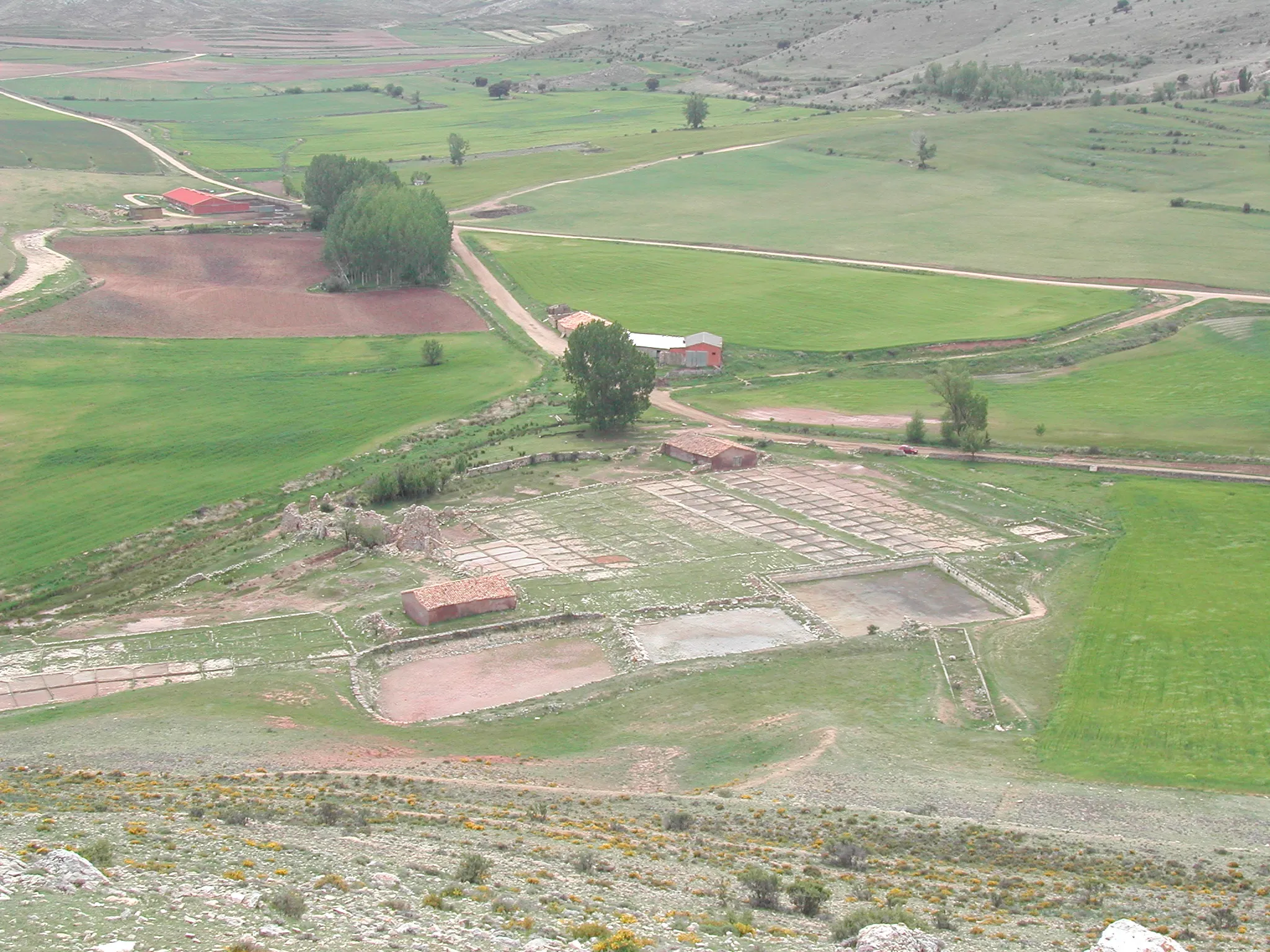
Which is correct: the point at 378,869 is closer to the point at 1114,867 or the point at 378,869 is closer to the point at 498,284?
the point at 1114,867

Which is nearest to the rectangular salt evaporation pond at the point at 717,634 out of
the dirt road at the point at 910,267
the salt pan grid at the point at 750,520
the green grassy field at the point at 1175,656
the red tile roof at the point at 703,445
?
the salt pan grid at the point at 750,520

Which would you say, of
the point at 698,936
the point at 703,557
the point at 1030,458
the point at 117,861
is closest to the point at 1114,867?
the point at 698,936

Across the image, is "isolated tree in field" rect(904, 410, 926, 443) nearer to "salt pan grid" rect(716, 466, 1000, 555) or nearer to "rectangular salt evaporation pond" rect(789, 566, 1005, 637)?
"salt pan grid" rect(716, 466, 1000, 555)

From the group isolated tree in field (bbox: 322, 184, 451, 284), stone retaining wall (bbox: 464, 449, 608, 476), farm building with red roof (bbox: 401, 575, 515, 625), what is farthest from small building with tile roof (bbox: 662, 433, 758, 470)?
isolated tree in field (bbox: 322, 184, 451, 284)

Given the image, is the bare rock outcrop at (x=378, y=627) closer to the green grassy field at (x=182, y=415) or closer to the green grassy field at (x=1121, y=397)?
the green grassy field at (x=182, y=415)

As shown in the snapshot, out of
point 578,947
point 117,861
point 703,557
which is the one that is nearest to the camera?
point 578,947

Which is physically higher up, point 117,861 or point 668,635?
point 117,861
